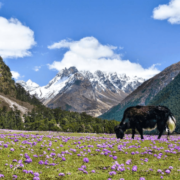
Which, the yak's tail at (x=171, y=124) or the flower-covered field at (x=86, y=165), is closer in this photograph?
the flower-covered field at (x=86, y=165)

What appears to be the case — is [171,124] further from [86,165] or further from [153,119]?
[86,165]

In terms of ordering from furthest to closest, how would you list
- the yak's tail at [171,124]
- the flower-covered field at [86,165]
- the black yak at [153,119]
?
1. the black yak at [153,119]
2. the yak's tail at [171,124]
3. the flower-covered field at [86,165]

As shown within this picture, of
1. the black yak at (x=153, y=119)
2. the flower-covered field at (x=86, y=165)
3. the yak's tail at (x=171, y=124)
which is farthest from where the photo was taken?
the black yak at (x=153, y=119)

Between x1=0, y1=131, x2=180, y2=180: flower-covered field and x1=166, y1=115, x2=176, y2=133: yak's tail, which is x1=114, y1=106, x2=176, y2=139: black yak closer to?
x1=166, y1=115, x2=176, y2=133: yak's tail

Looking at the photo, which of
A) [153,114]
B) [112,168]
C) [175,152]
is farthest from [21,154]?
[153,114]

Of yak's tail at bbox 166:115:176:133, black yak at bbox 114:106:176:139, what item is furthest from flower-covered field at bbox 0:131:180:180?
black yak at bbox 114:106:176:139

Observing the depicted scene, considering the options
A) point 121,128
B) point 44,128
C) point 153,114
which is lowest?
point 44,128

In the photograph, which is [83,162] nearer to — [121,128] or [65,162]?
[65,162]

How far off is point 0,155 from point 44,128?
6103cm

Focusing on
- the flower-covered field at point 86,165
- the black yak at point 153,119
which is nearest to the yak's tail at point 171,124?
the black yak at point 153,119

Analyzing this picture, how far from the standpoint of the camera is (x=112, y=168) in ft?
34.3

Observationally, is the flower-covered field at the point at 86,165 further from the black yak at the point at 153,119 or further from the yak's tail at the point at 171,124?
the black yak at the point at 153,119

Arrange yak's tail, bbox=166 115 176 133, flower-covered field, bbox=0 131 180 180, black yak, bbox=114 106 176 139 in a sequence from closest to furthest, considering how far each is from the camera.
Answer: flower-covered field, bbox=0 131 180 180 → yak's tail, bbox=166 115 176 133 → black yak, bbox=114 106 176 139

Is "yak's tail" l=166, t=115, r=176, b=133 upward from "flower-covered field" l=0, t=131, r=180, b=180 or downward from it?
upward
